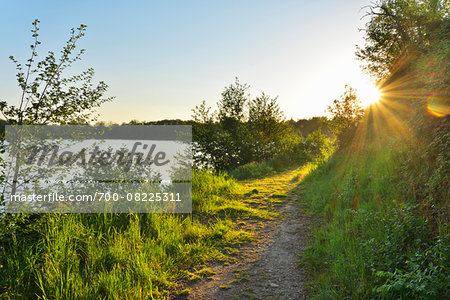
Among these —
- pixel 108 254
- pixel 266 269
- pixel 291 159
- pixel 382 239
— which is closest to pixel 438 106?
pixel 382 239

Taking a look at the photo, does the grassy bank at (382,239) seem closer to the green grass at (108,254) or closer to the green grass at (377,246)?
the green grass at (377,246)

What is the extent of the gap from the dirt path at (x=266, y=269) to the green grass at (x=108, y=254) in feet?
0.99

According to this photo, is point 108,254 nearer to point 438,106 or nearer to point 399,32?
point 438,106

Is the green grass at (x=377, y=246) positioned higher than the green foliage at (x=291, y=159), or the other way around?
the green foliage at (x=291, y=159)

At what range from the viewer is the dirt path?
12.0 ft

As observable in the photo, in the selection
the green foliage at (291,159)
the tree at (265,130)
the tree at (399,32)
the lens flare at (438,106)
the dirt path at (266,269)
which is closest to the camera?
the dirt path at (266,269)

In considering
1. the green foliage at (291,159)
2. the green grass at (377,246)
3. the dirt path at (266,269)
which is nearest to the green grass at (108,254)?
the dirt path at (266,269)

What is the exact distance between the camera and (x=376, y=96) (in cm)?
1002

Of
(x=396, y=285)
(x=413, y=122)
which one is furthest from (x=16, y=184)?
(x=413, y=122)

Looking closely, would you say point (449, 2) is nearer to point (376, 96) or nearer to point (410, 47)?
point (410, 47)

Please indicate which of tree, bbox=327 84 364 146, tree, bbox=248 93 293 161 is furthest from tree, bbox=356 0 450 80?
tree, bbox=248 93 293 161

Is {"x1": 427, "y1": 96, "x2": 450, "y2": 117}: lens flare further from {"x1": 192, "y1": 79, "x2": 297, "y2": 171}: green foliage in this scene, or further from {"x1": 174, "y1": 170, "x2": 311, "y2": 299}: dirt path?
{"x1": 192, "y1": 79, "x2": 297, "y2": 171}: green foliage

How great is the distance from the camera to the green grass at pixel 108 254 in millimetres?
3311

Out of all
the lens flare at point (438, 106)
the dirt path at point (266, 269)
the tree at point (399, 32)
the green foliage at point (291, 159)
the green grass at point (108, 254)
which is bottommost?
the dirt path at point (266, 269)
